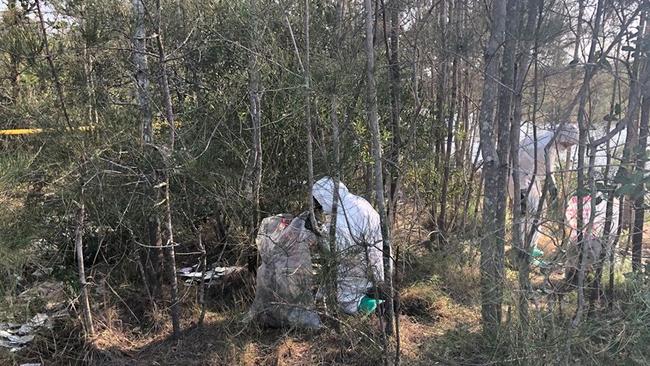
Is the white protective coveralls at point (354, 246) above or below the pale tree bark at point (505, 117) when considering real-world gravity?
below

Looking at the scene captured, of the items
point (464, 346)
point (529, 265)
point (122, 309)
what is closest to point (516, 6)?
point (529, 265)

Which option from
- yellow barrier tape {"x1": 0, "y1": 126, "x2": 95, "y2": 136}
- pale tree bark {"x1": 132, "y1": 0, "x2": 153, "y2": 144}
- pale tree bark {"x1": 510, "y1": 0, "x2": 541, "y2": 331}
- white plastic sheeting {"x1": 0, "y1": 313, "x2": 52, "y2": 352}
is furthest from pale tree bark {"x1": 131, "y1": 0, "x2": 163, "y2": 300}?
pale tree bark {"x1": 510, "y1": 0, "x2": 541, "y2": 331}

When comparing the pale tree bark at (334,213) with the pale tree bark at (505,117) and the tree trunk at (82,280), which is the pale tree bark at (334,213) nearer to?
the pale tree bark at (505,117)

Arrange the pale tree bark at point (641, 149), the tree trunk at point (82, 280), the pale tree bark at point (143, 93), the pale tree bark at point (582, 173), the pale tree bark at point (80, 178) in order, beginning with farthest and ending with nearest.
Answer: the tree trunk at point (82, 280) → the pale tree bark at point (143, 93) → the pale tree bark at point (80, 178) → the pale tree bark at point (582, 173) → the pale tree bark at point (641, 149)

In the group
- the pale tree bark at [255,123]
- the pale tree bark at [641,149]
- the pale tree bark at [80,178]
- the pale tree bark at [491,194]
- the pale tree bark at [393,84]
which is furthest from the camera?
the pale tree bark at [255,123]

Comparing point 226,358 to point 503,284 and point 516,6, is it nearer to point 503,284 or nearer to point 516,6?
point 503,284

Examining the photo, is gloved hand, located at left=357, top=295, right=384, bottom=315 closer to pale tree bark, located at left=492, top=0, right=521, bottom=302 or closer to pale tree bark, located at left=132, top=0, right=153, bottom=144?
pale tree bark, located at left=492, top=0, right=521, bottom=302

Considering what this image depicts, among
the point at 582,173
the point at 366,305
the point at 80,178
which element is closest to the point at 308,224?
the point at 366,305

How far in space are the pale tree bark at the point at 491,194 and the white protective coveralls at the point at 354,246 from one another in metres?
0.59

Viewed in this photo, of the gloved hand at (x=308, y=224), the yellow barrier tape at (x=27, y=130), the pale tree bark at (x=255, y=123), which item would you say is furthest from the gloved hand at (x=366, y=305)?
the yellow barrier tape at (x=27, y=130)

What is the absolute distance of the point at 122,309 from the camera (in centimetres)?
373

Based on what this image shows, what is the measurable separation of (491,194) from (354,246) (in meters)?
0.83

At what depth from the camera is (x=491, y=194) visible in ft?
9.95

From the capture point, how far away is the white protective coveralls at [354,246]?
2979mm
